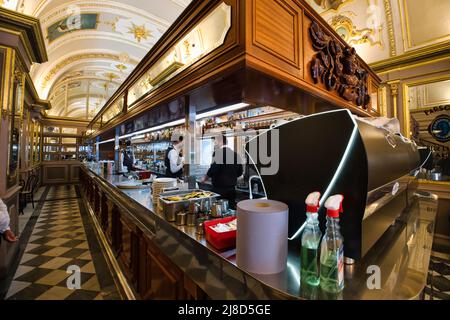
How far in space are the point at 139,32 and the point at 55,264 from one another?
6.03 m

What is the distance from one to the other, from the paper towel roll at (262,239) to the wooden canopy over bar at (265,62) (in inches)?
32.5

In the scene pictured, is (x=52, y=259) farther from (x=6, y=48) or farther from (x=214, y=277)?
(x=214, y=277)

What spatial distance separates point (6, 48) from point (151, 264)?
12.4ft

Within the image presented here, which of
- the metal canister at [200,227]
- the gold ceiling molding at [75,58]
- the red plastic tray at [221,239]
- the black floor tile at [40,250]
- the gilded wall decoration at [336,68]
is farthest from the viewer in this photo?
the gold ceiling molding at [75,58]

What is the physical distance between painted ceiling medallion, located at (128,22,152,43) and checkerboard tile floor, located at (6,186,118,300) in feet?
17.7

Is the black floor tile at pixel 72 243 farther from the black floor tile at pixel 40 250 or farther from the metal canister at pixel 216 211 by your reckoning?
the metal canister at pixel 216 211

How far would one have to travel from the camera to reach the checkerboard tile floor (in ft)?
8.18

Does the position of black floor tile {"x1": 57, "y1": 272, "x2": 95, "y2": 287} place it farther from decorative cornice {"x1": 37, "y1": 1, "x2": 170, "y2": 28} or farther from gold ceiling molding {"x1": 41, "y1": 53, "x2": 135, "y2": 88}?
gold ceiling molding {"x1": 41, "y1": 53, "x2": 135, "y2": 88}

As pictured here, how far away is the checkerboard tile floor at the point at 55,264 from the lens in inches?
98.1

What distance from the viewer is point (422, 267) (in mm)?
1011

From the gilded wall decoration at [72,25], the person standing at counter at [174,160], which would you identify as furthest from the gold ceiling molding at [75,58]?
the person standing at counter at [174,160]

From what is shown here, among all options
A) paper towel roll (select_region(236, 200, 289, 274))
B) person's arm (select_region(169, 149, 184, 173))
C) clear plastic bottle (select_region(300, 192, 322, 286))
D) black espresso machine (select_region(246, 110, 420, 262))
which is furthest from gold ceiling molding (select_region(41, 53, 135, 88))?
clear plastic bottle (select_region(300, 192, 322, 286))

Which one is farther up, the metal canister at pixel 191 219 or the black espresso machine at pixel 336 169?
the black espresso machine at pixel 336 169

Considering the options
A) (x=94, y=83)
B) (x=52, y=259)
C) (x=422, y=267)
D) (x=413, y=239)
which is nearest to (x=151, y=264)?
(x=422, y=267)
